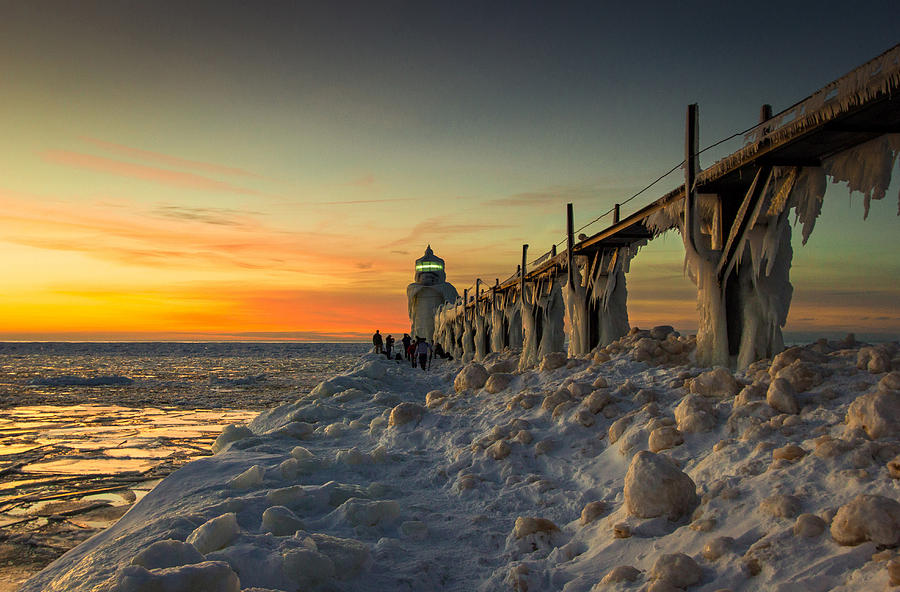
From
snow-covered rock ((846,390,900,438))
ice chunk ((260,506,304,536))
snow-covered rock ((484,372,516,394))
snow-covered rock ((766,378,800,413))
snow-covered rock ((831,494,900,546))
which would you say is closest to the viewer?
snow-covered rock ((831,494,900,546))

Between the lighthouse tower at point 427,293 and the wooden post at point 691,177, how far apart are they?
4661cm

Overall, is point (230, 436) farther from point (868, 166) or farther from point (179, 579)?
point (868, 166)

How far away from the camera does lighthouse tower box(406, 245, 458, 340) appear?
183 feet

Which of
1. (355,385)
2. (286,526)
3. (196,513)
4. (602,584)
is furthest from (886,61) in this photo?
(355,385)

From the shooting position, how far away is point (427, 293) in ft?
184

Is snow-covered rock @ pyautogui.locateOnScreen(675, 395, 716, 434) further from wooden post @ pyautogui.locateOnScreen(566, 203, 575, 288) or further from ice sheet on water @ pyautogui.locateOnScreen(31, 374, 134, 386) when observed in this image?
ice sheet on water @ pyautogui.locateOnScreen(31, 374, 134, 386)

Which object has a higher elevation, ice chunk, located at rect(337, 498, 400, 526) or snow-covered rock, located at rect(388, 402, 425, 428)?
A: snow-covered rock, located at rect(388, 402, 425, 428)

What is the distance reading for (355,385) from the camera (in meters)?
13.4

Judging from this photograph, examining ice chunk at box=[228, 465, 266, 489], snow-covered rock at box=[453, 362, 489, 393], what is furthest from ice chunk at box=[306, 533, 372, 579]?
snow-covered rock at box=[453, 362, 489, 393]

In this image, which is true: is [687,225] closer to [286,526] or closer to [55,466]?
[286,526]

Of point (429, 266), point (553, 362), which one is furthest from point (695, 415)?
point (429, 266)

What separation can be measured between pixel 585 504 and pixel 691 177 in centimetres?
586

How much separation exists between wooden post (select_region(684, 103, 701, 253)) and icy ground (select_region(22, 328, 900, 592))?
2.40m

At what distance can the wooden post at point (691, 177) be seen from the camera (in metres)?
8.39
